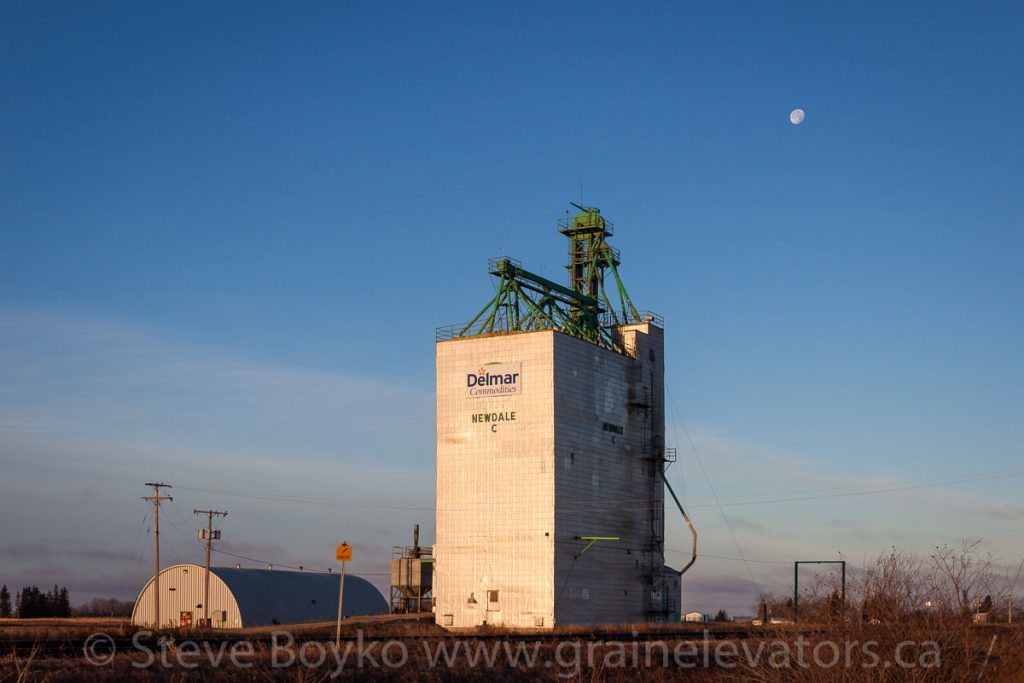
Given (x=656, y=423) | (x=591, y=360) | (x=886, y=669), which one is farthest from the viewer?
(x=656, y=423)

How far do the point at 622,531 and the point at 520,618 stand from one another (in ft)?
33.9

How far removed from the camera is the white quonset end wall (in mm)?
63938

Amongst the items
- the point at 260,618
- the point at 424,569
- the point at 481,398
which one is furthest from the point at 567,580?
the point at 260,618

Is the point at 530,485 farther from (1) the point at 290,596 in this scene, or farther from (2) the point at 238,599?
(1) the point at 290,596

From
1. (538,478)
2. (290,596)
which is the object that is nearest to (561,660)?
(538,478)

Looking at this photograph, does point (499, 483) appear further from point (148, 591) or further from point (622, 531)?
point (148, 591)

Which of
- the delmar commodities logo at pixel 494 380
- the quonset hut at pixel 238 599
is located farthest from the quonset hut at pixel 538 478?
the quonset hut at pixel 238 599

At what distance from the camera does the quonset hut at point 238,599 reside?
8231cm

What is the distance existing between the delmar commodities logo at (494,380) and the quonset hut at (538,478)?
6 cm

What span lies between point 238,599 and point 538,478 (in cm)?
3050

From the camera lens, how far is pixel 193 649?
29.8m

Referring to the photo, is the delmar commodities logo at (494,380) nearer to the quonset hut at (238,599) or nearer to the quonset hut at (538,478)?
the quonset hut at (538,478)

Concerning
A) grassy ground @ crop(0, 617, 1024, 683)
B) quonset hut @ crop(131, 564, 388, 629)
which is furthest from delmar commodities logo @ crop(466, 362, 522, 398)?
grassy ground @ crop(0, 617, 1024, 683)

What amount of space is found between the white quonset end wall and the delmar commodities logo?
0.06 metres
